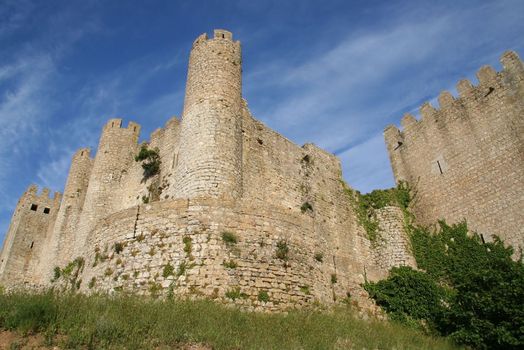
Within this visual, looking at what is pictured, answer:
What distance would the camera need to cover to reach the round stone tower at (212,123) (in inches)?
540

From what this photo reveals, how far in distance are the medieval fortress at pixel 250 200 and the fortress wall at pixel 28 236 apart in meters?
0.14

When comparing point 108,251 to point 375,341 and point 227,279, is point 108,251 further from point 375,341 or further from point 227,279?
point 375,341

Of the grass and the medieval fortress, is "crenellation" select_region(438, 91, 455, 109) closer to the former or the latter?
the medieval fortress

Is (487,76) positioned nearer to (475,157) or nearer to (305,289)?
(475,157)

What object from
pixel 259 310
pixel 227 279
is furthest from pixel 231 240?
pixel 259 310

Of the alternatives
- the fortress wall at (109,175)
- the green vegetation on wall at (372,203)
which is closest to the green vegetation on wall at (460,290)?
the green vegetation on wall at (372,203)

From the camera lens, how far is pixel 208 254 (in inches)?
438

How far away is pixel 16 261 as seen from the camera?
26.4m

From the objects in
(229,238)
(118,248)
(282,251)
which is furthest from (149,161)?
(282,251)

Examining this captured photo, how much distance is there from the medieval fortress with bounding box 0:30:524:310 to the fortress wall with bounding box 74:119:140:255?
0.07 meters

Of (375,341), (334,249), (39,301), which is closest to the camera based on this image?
(39,301)

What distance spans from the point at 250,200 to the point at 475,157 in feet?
35.7

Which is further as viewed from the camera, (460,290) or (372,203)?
(372,203)

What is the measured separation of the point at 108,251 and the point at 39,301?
4.77 metres
